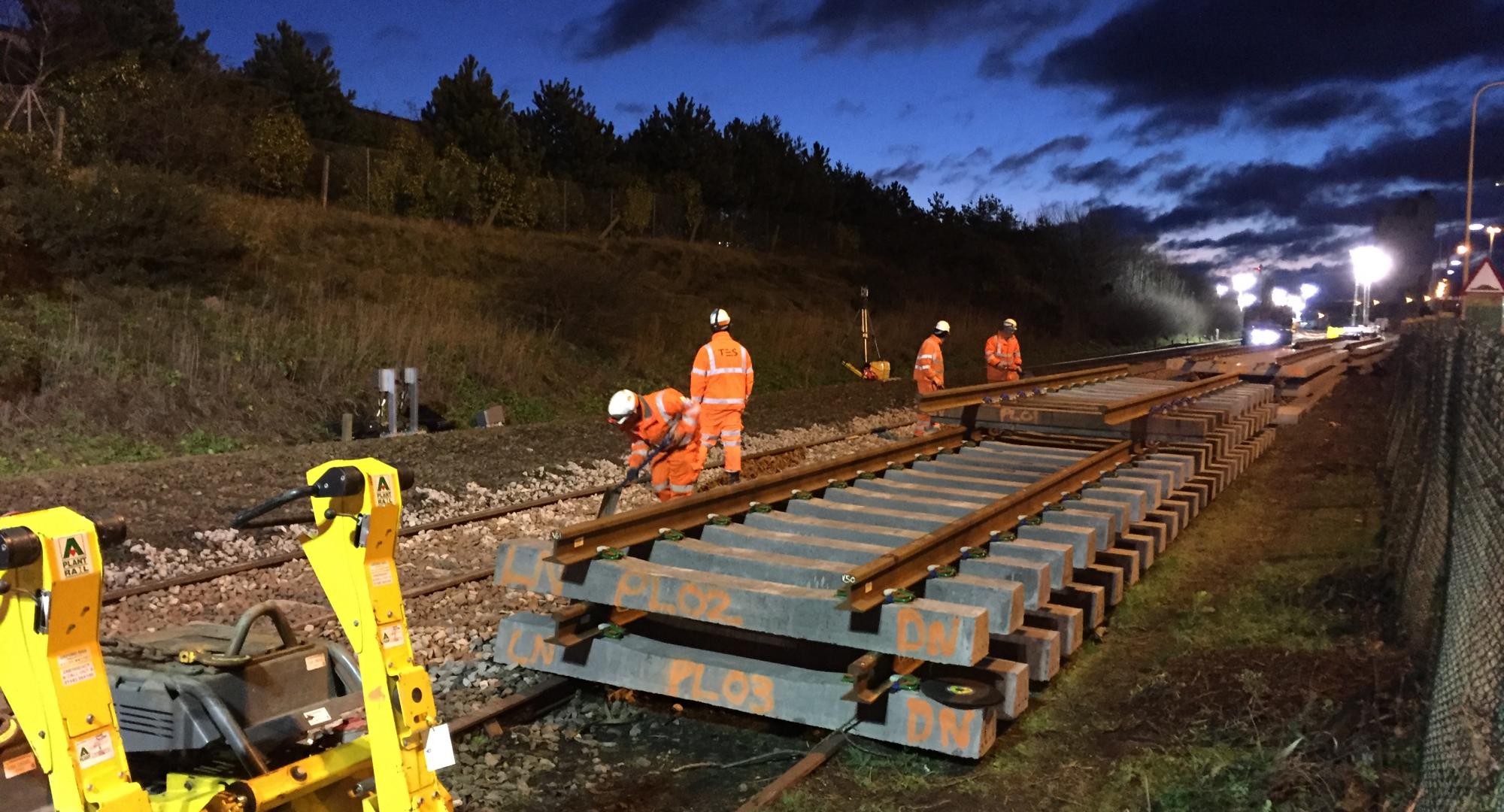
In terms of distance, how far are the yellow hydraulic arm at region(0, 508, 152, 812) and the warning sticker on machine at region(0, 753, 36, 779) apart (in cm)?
43

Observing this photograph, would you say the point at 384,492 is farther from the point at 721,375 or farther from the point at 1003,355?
the point at 1003,355

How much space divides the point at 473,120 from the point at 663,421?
3172 cm

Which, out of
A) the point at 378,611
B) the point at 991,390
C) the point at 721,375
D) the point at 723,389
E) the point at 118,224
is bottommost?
the point at 378,611

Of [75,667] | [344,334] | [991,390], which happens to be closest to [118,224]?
[344,334]

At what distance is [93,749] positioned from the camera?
2592 millimetres

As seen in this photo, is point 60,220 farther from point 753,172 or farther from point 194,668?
point 753,172

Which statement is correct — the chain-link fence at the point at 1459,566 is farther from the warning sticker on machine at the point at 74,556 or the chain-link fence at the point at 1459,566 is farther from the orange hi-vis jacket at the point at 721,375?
the orange hi-vis jacket at the point at 721,375

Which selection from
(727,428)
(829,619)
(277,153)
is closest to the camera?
(829,619)

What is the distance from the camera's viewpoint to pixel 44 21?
2491cm

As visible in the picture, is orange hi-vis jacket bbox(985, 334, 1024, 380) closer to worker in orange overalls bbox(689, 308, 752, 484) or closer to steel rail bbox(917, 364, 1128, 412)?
steel rail bbox(917, 364, 1128, 412)

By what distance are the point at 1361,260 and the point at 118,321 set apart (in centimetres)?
7580

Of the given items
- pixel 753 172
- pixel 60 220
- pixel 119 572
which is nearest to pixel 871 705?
pixel 119 572

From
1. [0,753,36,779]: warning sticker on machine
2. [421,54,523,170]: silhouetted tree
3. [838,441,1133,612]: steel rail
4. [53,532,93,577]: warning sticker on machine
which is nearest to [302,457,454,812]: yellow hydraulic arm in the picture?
[53,532,93,577]: warning sticker on machine

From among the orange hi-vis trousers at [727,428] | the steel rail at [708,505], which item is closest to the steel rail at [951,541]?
the steel rail at [708,505]
